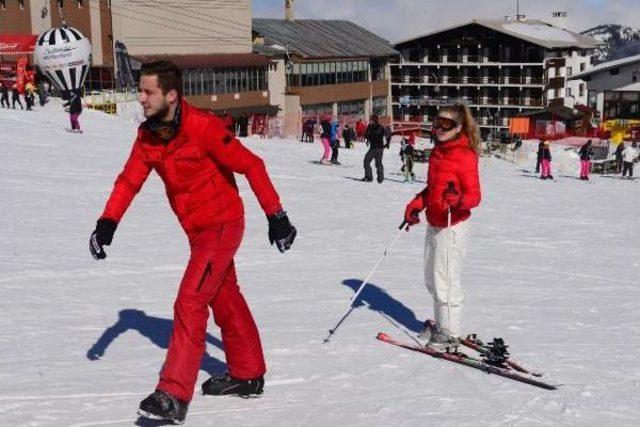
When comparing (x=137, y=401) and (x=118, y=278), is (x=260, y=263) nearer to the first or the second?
(x=118, y=278)

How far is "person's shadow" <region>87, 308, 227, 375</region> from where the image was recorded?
5.15 metres

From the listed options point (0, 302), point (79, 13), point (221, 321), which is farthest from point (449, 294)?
point (79, 13)

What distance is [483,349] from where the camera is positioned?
219 inches

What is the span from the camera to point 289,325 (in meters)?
6.44

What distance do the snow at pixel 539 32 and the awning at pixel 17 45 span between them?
145 feet

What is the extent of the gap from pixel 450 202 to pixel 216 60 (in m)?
48.6

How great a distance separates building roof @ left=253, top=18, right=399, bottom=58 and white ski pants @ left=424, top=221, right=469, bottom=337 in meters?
56.5

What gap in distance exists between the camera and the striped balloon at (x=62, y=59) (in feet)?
103

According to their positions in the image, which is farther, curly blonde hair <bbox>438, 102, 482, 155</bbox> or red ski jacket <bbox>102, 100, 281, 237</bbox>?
curly blonde hair <bbox>438, 102, 482, 155</bbox>

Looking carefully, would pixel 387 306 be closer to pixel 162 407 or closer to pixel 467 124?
pixel 467 124

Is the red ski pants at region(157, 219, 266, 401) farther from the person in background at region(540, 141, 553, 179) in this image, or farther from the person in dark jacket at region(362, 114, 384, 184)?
the person in background at region(540, 141, 553, 179)

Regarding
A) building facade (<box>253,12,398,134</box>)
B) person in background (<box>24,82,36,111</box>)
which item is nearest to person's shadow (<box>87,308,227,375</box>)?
person in background (<box>24,82,36,111</box>)

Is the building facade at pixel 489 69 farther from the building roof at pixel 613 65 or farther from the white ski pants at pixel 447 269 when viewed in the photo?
the white ski pants at pixel 447 269

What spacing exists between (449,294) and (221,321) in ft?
5.66
